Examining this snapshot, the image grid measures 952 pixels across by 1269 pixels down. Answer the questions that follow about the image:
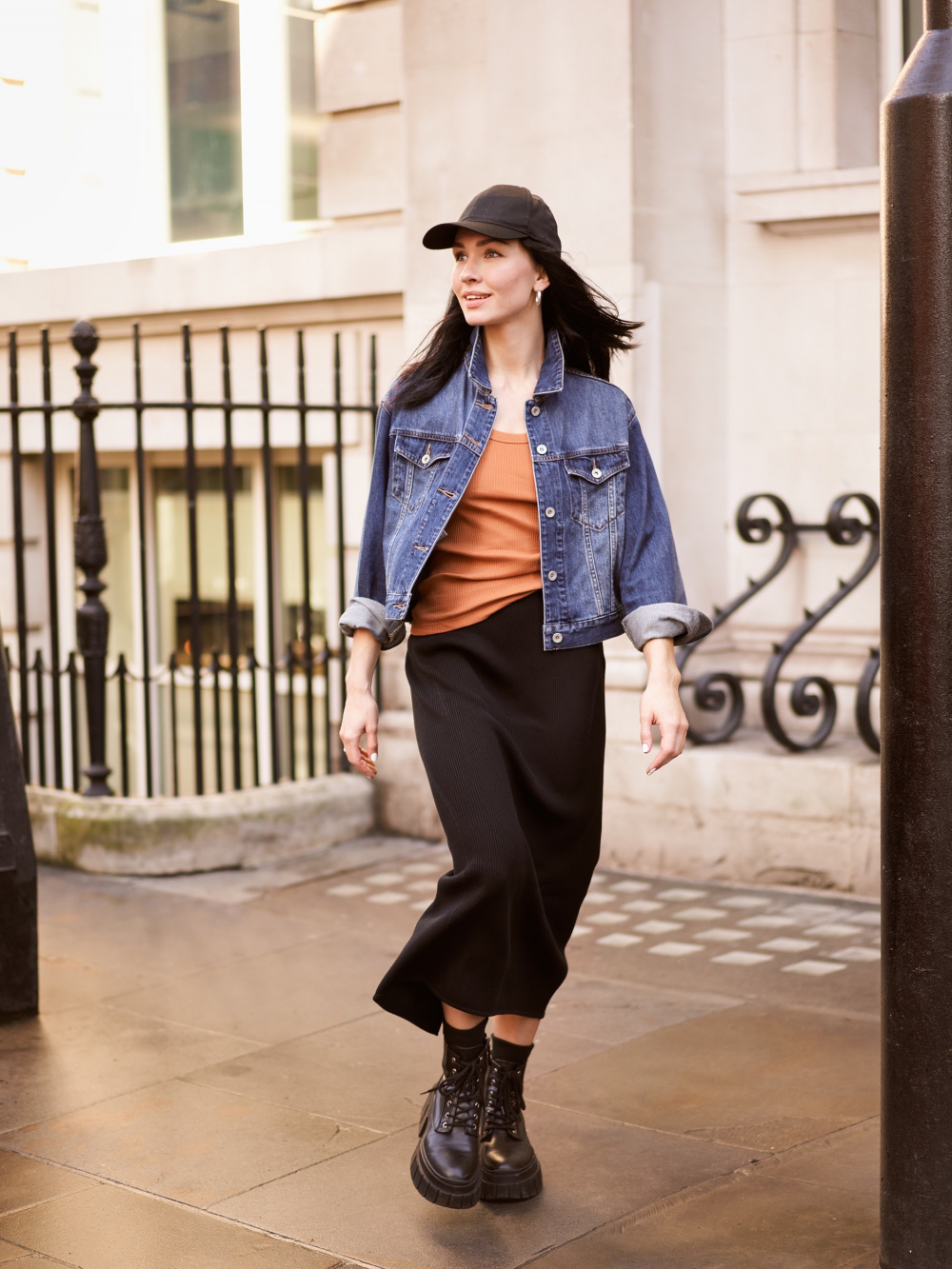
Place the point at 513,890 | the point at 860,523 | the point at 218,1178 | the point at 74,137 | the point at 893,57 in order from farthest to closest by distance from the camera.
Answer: the point at 74,137 < the point at 893,57 < the point at 860,523 < the point at 218,1178 < the point at 513,890

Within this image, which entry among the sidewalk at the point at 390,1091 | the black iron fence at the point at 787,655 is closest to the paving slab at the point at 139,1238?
the sidewalk at the point at 390,1091

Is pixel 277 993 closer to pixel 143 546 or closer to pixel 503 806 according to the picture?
pixel 503 806

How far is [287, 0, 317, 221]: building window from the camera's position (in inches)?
328

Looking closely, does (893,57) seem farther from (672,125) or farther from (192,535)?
(192,535)

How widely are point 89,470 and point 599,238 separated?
2.11m

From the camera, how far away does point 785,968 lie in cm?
514

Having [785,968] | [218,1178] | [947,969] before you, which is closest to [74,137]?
[785,968]

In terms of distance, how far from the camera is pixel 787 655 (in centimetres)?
632

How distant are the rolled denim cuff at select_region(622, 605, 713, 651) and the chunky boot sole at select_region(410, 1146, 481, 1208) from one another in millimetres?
1111

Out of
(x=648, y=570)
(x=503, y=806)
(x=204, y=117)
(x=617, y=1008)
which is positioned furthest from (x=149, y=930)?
(x=204, y=117)

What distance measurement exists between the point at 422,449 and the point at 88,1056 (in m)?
1.97

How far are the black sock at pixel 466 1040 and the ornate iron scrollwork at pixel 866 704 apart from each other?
2769mm

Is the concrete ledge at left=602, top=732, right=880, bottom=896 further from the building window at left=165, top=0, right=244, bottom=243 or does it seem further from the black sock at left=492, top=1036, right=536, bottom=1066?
the building window at left=165, top=0, right=244, bottom=243

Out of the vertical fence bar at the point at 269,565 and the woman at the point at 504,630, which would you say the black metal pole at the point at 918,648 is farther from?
the vertical fence bar at the point at 269,565
